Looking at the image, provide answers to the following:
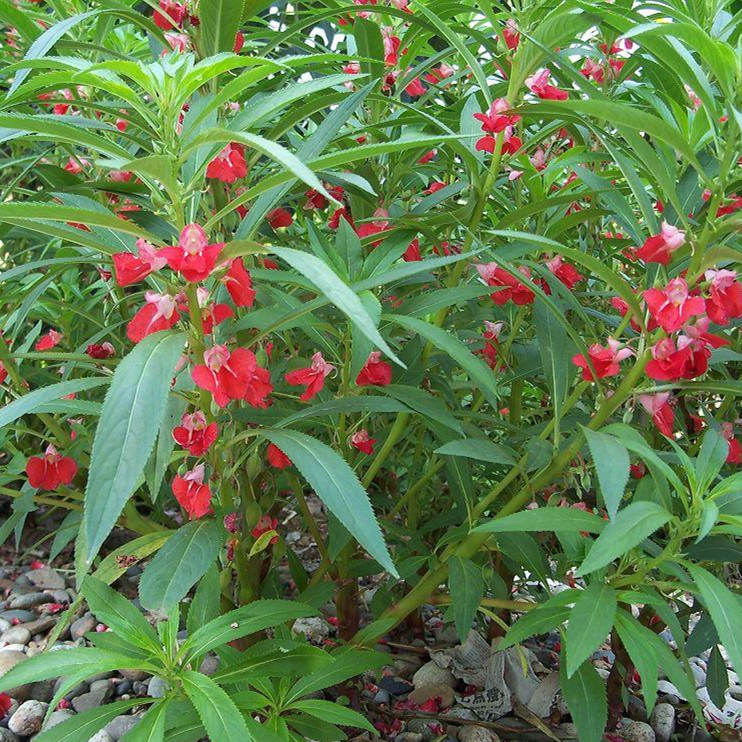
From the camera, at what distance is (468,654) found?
1.61 meters

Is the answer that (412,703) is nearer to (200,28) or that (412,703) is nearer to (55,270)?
(55,270)

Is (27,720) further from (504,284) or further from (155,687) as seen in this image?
(504,284)

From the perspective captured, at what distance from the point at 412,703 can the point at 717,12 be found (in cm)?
137

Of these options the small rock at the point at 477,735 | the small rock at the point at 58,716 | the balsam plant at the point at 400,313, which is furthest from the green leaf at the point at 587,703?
the small rock at the point at 58,716

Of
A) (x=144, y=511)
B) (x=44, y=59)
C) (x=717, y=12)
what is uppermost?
(x=717, y=12)

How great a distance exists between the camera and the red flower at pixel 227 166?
1.03 m

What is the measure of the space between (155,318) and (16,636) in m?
1.29

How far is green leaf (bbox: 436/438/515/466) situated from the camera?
40.5 inches

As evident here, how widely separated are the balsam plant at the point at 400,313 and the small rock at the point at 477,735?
0.26 metres

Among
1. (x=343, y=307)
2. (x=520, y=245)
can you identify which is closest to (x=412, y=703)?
(x=520, y=245)

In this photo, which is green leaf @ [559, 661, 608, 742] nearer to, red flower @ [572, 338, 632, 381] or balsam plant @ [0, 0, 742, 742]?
balsam plant @ [0, 0, 742, 742]

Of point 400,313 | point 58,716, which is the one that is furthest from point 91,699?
point 400,313

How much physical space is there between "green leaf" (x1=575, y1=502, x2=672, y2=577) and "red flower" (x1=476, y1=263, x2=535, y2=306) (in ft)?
1.43

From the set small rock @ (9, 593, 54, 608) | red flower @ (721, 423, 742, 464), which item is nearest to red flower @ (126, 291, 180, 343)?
red flower @ (721, 423, 742, 464)
